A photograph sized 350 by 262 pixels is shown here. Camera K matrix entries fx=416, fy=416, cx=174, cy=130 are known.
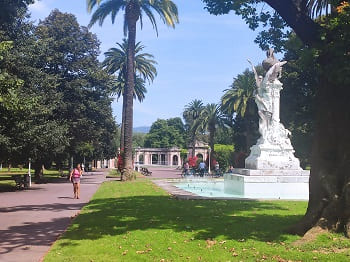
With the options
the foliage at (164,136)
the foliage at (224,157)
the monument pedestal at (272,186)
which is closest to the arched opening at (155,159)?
the foliage at (164,136)

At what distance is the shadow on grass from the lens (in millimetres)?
9008

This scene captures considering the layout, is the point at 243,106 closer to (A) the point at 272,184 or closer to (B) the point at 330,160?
(A) the point at 272,184

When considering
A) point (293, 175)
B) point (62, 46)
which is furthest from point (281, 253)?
point (62, 46)

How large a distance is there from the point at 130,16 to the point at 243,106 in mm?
24380

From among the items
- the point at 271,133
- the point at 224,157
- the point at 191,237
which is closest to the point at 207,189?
the point at 271,133

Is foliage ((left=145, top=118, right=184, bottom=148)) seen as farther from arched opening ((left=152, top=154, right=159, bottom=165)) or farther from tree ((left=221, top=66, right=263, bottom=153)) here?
tree ((left=221, top=66, right=263, bottom=153))

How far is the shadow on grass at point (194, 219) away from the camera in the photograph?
9.01 meters

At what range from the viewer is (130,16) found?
3164 cm

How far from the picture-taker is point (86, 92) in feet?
109

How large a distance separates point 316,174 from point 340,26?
9.92ft

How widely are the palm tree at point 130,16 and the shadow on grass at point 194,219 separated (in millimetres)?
17303

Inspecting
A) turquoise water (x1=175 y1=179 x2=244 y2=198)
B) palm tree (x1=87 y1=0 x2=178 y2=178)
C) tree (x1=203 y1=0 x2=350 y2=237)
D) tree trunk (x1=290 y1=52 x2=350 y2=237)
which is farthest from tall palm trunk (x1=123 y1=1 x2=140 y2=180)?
tree trunk (x1=290 y1=52 x2=350 y2=237)

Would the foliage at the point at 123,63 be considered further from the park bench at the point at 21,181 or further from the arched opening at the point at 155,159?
the arched opening at the point at 155,159

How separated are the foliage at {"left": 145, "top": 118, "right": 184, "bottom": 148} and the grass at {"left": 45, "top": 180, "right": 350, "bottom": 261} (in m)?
112
